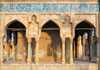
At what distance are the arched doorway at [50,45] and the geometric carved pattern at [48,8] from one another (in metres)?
2.60

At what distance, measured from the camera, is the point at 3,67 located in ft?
38.1

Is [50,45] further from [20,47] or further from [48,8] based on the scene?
[48,8]

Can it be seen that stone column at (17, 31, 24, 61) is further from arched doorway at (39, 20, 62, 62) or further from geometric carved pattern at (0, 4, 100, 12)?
geometric carved pattern at (0, 4, 100, 12)

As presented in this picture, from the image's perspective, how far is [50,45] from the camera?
14.7 m

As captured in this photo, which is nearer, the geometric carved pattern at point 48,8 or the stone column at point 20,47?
the geometric carved pattern at point 48,8

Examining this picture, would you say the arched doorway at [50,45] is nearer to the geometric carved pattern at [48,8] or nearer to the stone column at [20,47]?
the stone column at [20,47]

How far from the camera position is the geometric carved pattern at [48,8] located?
12.0 m

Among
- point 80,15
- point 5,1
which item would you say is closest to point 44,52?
point 80,15

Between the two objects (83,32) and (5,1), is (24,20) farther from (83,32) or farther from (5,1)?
(83,32)

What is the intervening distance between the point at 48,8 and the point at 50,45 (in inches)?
176

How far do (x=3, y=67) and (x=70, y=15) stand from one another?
7.63 metres

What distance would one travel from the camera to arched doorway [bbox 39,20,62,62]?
1434 centimetres

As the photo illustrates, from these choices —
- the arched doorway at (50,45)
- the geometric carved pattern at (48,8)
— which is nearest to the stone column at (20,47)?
the arched doorway at (50,45)

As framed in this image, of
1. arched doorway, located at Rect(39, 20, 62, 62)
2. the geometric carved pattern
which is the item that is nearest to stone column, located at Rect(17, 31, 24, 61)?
arched doorway, located at Rect(39, 20, 62, 62)
